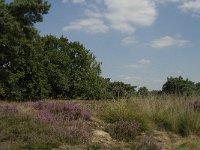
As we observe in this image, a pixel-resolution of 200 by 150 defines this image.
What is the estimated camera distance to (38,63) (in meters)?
27.4

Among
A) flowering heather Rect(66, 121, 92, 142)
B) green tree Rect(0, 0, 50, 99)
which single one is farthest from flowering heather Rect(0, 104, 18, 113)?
→ green tree Rect(0, 0, 50, 99)

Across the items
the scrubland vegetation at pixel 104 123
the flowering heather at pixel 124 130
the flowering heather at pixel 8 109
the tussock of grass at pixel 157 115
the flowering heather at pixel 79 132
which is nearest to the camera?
the scrubland vegetation at pixel 104 123

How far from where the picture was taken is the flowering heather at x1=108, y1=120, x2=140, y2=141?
40.4 ft

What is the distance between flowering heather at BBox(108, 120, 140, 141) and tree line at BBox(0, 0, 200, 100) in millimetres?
4657

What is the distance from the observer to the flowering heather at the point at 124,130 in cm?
1232

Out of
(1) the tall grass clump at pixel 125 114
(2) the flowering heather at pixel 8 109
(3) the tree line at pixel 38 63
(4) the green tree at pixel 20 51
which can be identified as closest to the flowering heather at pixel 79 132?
(1) the tall grass clump at pixel 125 114

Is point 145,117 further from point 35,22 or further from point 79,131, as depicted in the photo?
Result: point 35,22

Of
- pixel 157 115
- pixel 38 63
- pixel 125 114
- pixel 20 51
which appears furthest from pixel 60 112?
pixel 38 63

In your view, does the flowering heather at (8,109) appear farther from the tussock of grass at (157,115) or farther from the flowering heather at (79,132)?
the tussock of grass at (157,115)

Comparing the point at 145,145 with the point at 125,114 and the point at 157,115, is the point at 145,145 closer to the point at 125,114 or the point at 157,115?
the point at 125,114

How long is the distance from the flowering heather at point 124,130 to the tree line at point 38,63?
15.3 ft

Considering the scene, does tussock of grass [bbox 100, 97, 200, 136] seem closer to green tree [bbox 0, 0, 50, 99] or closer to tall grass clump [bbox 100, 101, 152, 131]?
tall grass clump [bbox 100, 101, 152, 131]

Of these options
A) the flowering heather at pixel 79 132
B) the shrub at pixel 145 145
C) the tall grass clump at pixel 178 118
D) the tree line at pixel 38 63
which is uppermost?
the tree line at pixel 38 63

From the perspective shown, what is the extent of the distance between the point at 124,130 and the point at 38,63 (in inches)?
621
